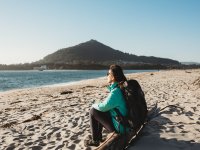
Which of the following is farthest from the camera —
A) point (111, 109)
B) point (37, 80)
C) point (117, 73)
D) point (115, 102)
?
point (37, 80)

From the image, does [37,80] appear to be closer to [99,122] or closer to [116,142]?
[99,122]

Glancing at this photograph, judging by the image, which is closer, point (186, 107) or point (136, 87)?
point (136, 87)

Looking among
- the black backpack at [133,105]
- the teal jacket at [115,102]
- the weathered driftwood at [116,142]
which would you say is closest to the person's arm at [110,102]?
the teal jacket at [115,102]

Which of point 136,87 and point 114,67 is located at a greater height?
point 114,67

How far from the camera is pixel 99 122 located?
6.07m

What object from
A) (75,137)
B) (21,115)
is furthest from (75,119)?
(21,115)

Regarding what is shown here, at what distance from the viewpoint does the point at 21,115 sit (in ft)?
34.6

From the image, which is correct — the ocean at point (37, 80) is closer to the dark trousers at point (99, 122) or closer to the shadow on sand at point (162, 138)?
the shadow on sand at point (162, 138)

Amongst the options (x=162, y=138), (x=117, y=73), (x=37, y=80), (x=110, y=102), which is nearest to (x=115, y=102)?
(x=110, y=102)

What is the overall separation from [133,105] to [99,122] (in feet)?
3.17

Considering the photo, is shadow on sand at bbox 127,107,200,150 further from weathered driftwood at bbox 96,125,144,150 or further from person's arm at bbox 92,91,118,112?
person's arm at bbox 92,91,118,112

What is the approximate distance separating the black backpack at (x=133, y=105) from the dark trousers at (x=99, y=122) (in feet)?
1.16

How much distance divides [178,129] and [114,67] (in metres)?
2.78

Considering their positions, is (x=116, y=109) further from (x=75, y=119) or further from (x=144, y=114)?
(x=75, y=119)
